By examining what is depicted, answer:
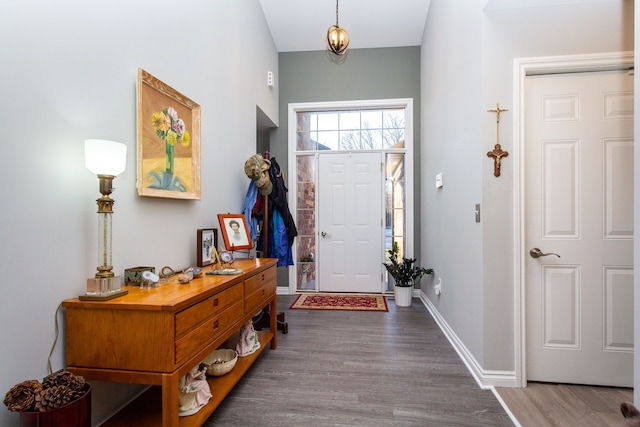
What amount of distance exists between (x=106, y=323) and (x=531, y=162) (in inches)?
99.1

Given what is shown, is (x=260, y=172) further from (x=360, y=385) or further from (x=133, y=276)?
(x=360, y=385)

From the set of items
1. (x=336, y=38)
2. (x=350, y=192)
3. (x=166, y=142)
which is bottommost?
(x=350, y=192)

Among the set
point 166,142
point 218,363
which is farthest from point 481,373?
point 166,142

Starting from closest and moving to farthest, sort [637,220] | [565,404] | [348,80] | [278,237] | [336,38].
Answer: [637,220] < [565,404] < [336,38] < [278,237] < [348,80]

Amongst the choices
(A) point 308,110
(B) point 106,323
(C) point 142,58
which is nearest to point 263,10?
(A) point 308,110

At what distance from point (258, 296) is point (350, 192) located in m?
2.51

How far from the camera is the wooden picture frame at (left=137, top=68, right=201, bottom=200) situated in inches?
68.0

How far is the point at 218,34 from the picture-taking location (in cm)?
266

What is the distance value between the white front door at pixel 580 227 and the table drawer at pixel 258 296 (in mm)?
1831

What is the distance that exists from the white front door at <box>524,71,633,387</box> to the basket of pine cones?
2.41m

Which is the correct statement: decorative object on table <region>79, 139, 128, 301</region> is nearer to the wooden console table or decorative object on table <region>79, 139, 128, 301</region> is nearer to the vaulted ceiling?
the wooden console table

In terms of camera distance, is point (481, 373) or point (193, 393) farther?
point (481, 373)

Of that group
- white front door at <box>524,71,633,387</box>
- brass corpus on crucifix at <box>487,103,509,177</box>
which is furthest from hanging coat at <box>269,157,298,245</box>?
white front door at <box>524,71,633,387</box>

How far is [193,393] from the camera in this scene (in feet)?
5.25
